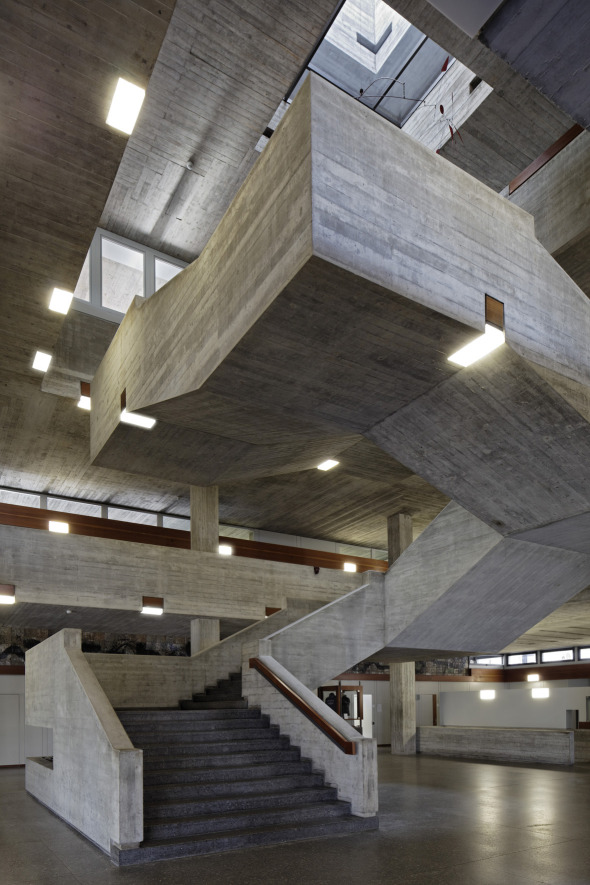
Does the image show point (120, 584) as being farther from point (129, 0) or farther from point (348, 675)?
point (348, 675)

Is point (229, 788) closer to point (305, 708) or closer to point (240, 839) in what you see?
point (240, 839)

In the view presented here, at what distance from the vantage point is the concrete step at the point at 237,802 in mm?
7949

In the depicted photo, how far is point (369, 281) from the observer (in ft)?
20.0

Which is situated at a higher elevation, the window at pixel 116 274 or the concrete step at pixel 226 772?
the window at pixel 116 274

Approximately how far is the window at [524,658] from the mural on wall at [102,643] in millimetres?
15605

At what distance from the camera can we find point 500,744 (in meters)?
18.6

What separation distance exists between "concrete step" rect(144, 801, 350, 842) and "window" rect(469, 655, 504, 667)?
24508mm

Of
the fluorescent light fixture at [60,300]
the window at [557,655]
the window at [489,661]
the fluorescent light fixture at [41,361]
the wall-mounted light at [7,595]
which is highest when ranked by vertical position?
the fluorescent light fixture at [60,300]

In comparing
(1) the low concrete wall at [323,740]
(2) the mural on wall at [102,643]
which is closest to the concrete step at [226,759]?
(1) the low concrete wall at [323,740]

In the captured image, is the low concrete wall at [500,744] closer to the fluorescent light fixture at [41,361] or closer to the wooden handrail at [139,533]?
the wooden handrail at [139,533]

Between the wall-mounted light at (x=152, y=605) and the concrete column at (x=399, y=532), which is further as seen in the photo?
the concrete column at (x=399, y=532)

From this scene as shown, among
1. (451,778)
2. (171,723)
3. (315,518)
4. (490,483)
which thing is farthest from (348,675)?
(490,483)

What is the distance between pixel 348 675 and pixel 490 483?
1809cm

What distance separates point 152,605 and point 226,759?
627 centimetres
